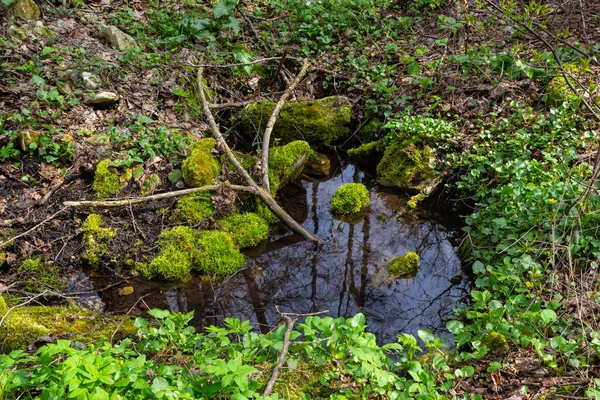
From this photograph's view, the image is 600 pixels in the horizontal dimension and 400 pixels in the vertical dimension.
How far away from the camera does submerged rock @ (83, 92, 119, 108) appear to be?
18.7ft

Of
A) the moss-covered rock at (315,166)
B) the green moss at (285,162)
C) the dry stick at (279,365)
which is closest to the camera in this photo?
the dry stick at (279,365)

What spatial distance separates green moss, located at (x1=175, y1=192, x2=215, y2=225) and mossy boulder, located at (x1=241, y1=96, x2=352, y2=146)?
66.0 inches

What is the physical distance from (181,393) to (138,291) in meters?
2.46

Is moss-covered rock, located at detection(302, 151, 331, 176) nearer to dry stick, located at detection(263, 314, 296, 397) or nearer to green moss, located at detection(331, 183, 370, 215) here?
green moss, located at detection(331, 183, 370, 215)

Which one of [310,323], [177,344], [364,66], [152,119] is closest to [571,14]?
[364,66]

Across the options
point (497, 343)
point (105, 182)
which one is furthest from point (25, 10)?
point (497, 343)

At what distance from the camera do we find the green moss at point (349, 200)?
5.46 meters

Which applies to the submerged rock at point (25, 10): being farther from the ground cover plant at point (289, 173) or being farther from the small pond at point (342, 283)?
the small pond at point (342, 283)

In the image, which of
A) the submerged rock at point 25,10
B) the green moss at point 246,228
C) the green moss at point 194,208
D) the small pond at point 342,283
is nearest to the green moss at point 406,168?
the small pond at point 342,283

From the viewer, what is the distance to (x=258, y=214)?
17.3 ft

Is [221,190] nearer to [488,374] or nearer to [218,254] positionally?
[218,254]

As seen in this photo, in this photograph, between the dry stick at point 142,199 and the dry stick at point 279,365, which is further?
the dry stick at point 142,199

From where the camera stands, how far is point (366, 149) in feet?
20.6

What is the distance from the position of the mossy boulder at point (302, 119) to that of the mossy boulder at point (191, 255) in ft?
7.14
